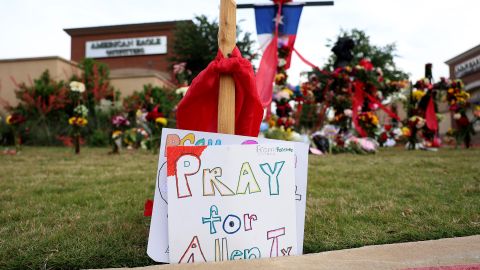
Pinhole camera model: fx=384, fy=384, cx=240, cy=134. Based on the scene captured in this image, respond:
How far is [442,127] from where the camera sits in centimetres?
2186

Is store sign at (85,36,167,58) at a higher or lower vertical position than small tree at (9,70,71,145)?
higher

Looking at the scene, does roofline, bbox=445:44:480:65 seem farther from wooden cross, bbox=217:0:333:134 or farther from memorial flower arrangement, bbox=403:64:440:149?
wooden cross, bbox=217:0:333:134

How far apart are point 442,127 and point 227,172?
23410mm

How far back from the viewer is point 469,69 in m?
19.0

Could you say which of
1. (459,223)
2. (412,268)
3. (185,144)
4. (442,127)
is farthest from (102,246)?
(442,127)

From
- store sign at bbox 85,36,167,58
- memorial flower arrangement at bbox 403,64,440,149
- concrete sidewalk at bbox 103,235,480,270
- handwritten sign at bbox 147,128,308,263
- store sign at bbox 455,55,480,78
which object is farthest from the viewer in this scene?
store sign at bbox 85,36,167,58

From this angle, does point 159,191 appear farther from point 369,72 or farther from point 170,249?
point 369,72

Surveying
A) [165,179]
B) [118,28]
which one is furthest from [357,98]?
[118,28]

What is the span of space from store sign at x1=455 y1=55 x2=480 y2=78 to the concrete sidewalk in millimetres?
20070

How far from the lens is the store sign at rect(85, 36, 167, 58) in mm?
22531

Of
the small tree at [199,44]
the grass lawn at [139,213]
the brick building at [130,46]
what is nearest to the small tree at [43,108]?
the small tree at [199,44]

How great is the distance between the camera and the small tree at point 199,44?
15.6 m

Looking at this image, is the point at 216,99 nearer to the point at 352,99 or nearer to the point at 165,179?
the point at 165,179

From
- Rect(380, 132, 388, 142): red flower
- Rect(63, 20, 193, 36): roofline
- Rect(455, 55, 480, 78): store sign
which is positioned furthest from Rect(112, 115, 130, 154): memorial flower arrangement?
Rect(455, 55, 480, 78): store sign
